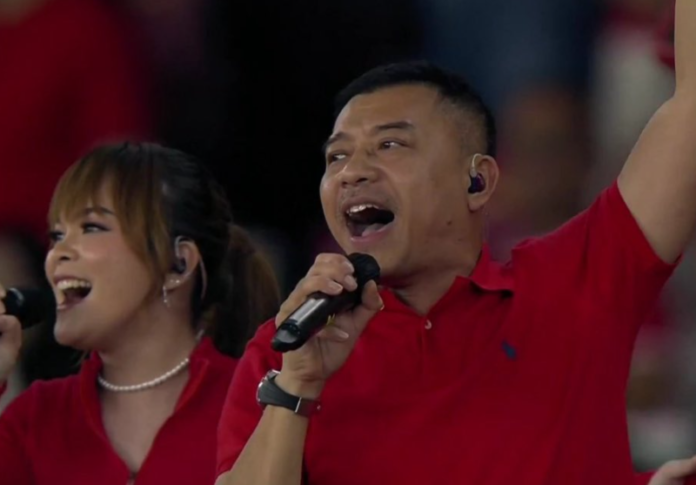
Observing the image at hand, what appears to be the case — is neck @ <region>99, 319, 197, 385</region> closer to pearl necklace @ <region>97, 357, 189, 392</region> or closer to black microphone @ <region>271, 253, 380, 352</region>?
pearl necklace @ <region>97, 357, 189, 392</region>

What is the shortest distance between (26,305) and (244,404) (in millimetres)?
605

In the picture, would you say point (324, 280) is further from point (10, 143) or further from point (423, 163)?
point (10, 143)

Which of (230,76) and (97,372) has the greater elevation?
(230,76)

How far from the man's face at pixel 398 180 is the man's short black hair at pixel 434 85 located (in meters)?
0.02

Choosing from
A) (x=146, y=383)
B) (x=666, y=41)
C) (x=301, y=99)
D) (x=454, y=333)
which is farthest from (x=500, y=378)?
(x=301, y=99)

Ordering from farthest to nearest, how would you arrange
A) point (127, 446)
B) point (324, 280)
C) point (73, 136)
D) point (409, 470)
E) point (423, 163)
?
point (73, 136)
point (127, 446)
point (423, 163)
point (409, 470)
point (324, 280)

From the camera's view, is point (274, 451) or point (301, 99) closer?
point (274, 451)

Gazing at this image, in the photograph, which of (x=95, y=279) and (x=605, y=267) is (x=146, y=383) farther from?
(x=605, y=267)

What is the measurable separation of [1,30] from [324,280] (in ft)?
6.85

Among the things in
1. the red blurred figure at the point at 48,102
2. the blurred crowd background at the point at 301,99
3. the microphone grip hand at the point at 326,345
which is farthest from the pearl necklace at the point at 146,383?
the red blurred figure at the point at 48,102

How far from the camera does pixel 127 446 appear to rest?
11.6 ft

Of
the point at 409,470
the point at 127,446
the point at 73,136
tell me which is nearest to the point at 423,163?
the point at 409,470

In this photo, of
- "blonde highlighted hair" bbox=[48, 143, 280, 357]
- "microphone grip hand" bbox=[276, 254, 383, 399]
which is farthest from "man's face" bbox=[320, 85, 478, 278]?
"blonde highlighted hair" bbox=[48, 143, 280, 357]

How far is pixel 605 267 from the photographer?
309 cm
